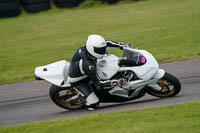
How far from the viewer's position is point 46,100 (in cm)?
955

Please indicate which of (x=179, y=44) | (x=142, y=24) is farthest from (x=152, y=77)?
(x=142, y=24)

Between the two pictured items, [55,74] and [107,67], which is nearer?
[107,67]

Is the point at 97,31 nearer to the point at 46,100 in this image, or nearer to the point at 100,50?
the point at 46,100

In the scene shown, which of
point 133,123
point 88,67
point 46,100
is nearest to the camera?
point 133,123

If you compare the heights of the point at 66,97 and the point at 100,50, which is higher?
the point at 100,50

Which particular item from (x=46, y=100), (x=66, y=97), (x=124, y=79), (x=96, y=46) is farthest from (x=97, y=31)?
(x=96, y=46)

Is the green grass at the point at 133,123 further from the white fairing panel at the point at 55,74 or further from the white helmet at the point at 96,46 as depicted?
the white helmet at the point at 96,46

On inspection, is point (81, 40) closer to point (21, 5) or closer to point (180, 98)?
point (21, 5)

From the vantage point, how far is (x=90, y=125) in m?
6.96

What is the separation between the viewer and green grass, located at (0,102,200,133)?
6.28 m

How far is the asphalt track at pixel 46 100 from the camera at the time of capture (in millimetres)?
8219

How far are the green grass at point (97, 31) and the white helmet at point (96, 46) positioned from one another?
470 cm

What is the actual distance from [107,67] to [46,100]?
2.17m

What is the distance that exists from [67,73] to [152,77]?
174cm
